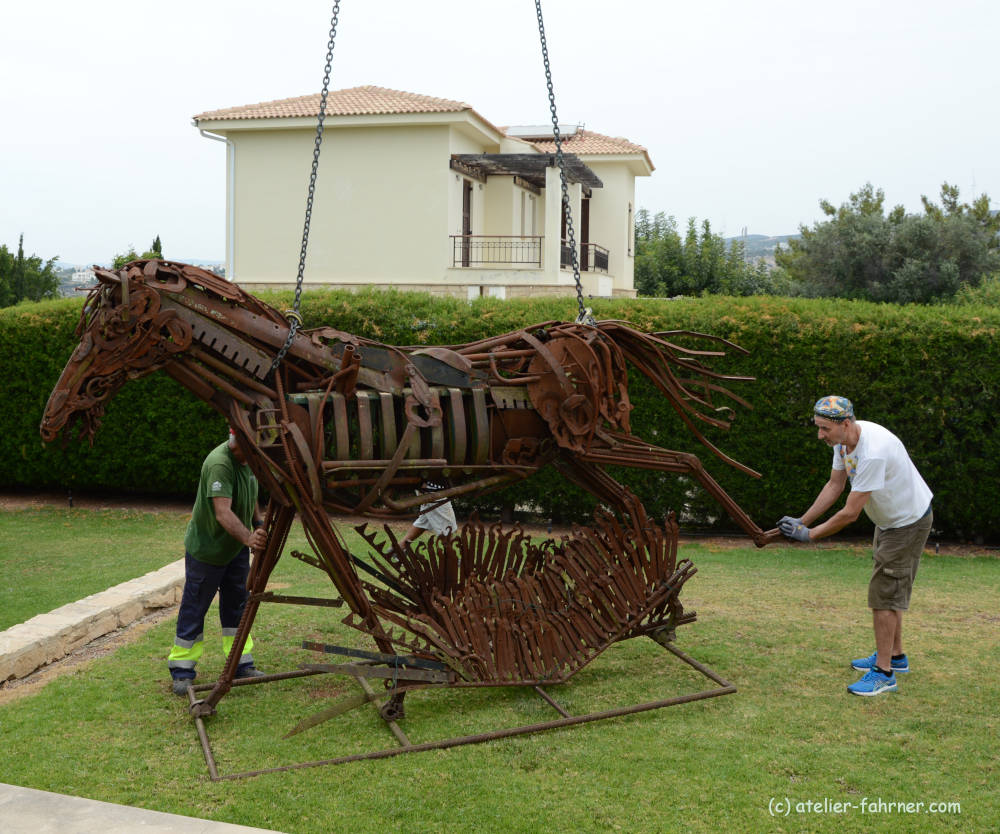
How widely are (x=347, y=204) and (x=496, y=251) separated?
421 centimetres

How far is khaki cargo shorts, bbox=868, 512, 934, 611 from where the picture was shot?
17.4 feet

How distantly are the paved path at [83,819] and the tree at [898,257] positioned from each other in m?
32.3

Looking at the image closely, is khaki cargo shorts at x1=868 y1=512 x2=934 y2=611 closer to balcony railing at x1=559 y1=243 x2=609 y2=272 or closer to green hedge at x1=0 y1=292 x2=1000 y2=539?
green hedge at x1=0 y1=292 x2=1000 y2=539

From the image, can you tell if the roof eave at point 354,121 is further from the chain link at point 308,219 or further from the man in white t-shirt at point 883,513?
the man in white t-shirt at point 883,513

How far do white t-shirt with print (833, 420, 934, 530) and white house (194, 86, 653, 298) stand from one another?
15.0 metres

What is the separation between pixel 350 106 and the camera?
804 inches

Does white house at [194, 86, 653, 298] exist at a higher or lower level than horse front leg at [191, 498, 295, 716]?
higher

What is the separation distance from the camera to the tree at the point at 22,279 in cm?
2778

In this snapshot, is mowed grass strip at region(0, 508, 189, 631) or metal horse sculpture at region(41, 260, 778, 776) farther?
mowed grass strip at region(0, 508, 189, 631)

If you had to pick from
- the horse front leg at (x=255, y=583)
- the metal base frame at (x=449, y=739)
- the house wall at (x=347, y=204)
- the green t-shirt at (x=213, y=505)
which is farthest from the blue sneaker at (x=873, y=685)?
the house wall at (x=347, y=204)

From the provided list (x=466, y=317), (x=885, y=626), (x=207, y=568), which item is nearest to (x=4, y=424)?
(x=466, y=317)

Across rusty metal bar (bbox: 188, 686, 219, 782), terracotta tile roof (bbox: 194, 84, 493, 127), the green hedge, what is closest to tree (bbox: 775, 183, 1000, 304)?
terracotta tile roof (bbox: 194, 84, 493, 127)

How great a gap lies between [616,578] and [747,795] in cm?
168

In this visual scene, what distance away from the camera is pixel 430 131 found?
2008 cm
